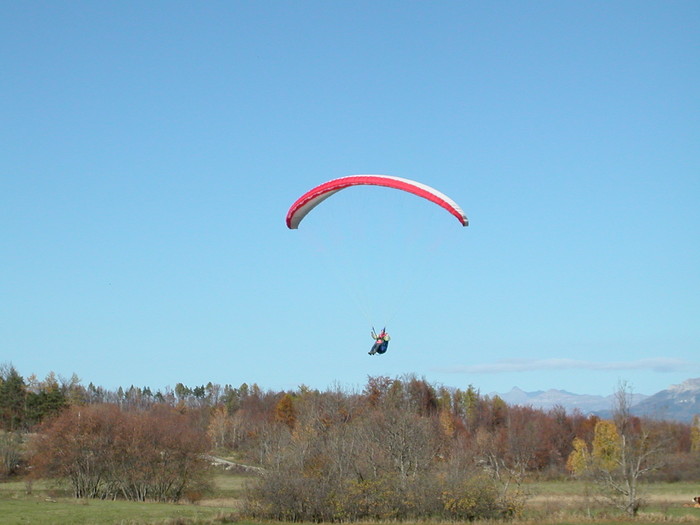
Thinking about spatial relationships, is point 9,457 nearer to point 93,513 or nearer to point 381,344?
point 93,513

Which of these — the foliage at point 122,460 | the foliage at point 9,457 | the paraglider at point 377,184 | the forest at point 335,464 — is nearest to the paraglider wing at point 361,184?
the paraglider at point 377,184

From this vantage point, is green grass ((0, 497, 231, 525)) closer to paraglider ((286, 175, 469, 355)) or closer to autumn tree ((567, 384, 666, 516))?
paraglider ((286, 175, 469, 355))

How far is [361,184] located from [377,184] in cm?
56

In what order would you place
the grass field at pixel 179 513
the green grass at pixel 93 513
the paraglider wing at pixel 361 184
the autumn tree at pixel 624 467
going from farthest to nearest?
the autumn tree at pixel 624 467 < the grass field at pixel 179 513 < the green grass at pixel 93 513 < the paraglider wing at pixel 361 184

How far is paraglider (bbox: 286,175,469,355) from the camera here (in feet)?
83.1

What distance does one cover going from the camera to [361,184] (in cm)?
2681

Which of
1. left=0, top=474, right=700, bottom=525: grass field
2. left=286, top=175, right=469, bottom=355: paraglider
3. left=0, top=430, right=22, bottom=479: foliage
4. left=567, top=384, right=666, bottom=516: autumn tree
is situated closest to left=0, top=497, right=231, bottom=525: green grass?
left=0, top=474, right=700, bottom=525: grass field

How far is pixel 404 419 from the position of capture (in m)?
37.0

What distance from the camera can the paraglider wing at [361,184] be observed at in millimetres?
25281

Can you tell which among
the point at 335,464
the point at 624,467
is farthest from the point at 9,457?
the point at 624,467

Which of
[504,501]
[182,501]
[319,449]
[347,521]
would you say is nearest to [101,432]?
[182,501]

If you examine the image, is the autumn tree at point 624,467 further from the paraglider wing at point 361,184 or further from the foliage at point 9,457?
the foliage at point 9,457

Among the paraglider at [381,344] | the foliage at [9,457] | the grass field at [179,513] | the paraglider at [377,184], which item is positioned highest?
the paraglider at [377,184]

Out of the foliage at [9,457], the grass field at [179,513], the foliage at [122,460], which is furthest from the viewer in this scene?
the foliage at [9,457]
